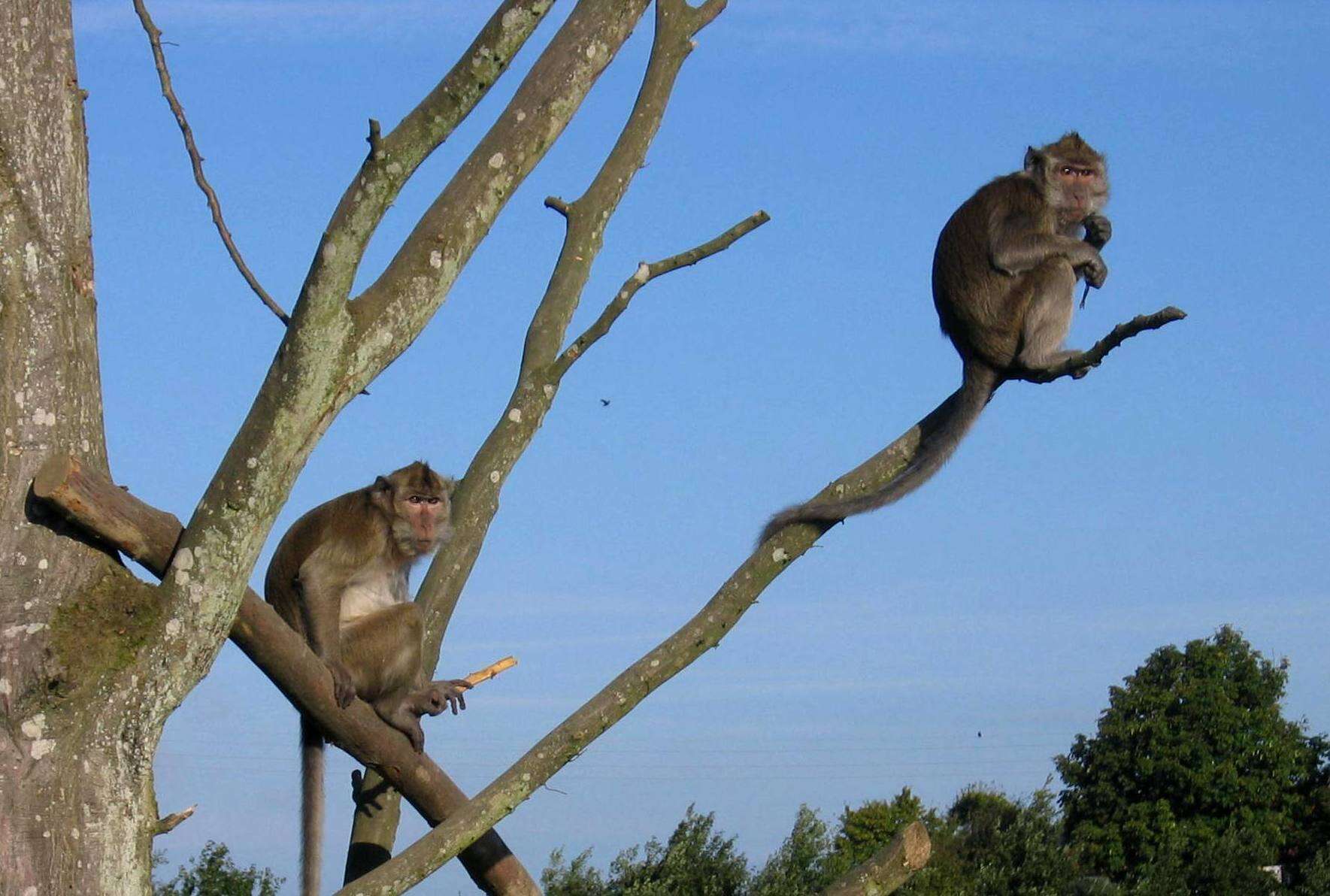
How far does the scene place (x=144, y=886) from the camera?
12.3 ft

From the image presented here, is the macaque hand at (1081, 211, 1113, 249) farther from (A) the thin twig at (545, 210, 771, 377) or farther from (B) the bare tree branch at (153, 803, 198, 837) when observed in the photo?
(B) the bare tree branch at (153, 803, 198, 837)

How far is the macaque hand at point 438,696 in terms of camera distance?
6.43 metres

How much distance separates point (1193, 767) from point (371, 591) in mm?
47684

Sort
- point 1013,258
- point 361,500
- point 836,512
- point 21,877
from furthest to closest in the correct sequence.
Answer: point 1013,258 → point 361,500 → point 836,512 → point 21,877

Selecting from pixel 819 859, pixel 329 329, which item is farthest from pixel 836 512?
pixel 819 859

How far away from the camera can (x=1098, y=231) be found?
8727mm

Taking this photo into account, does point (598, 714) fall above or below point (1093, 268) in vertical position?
below

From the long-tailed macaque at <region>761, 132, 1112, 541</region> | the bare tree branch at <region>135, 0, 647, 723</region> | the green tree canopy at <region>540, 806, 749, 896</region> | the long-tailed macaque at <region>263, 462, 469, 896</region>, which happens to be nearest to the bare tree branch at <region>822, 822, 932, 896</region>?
the long-tailed macaque at <region>263, 462, 469, 896</region>

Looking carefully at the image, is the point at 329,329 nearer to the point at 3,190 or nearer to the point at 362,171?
the point at 362,171

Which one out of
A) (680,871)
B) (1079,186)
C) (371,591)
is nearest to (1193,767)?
(680,871)

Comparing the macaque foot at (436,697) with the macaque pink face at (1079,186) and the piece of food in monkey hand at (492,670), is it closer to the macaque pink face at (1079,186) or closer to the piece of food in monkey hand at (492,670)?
the piece of food in monkey hand at (492,670)

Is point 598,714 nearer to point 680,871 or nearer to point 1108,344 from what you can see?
point 1108,344

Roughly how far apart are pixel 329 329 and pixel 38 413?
71cm

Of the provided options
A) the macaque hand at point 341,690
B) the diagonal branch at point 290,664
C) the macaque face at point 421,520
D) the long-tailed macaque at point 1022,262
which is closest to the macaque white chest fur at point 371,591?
the macaque face at point 421,520
